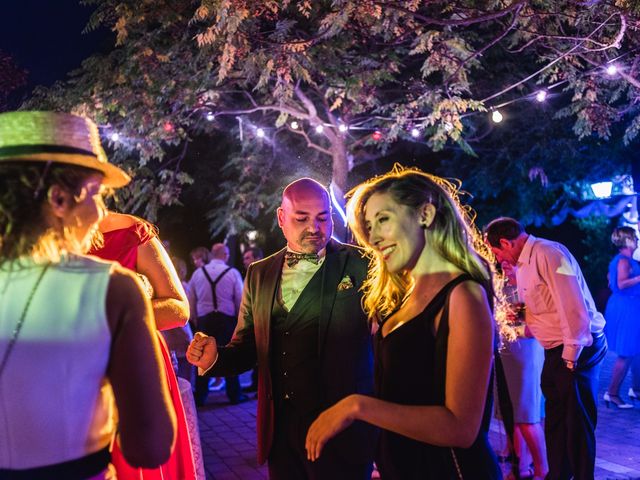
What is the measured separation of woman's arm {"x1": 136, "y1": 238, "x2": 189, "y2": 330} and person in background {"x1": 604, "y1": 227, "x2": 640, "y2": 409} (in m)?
6.41

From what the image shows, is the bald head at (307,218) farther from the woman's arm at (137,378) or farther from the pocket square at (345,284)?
the woman's arm at (137,378)

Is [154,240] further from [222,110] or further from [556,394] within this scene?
[222,110]

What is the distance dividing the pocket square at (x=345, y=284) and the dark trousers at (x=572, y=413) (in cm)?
222

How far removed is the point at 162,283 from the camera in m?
3.45

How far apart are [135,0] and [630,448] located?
9.24 metres

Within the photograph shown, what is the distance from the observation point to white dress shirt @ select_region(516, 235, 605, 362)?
15.4 ft

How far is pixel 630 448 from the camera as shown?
6297 mm

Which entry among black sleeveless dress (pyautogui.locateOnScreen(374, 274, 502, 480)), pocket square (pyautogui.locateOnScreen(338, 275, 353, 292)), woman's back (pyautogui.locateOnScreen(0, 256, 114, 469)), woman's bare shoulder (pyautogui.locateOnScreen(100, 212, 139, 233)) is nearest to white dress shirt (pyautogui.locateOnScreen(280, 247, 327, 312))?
pocket square (pyautogui.locateOnScreen(338, 275, 353, 292))

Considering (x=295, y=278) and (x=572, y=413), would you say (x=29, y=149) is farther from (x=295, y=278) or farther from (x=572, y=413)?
(x=572, y=413)

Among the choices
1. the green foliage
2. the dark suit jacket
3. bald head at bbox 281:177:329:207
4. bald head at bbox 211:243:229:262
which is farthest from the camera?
bald head at bbox 211:243:229:262

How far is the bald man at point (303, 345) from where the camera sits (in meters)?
3.34

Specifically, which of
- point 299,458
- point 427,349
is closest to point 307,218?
point 299,458

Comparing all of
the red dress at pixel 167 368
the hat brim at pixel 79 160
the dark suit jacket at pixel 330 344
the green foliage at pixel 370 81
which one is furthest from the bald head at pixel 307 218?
the green foliage at pixel 370 81

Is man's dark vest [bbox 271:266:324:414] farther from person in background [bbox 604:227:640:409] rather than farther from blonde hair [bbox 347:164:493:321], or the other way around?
person in background [bbox 604:227:640:409]
